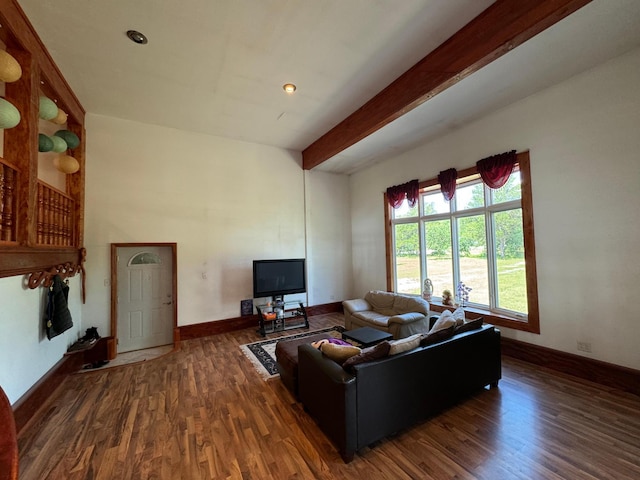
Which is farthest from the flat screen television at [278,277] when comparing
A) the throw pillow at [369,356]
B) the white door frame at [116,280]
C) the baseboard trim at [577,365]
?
the baseboard trim at [577,365]

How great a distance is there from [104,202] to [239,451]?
440 cm

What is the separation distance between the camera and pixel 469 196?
4.55m

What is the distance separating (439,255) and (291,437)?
13.4 ft

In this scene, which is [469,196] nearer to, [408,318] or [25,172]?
[408,318]

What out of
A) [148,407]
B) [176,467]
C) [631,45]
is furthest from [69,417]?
[631,45]

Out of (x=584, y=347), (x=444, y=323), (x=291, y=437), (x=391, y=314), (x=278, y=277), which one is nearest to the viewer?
(x=291, y=437)

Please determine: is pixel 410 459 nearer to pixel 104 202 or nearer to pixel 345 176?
pixel 104 202

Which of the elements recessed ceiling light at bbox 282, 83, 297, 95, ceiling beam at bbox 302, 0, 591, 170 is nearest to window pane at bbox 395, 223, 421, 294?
ceiling beam at bbox 302, 0, 591, 170

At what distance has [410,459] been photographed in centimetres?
199

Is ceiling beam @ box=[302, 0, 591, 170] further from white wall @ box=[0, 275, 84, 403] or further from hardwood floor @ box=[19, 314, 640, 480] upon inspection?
white wall @ box=[0, 275, 84, 403]

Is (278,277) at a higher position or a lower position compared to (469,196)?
lower

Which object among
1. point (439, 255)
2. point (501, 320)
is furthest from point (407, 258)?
point (501, 320)

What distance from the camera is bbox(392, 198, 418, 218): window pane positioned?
18.2ft

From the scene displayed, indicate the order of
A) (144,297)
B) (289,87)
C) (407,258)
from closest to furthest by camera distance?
1. (289,87)
2. (144,297)
3. (407,258)
